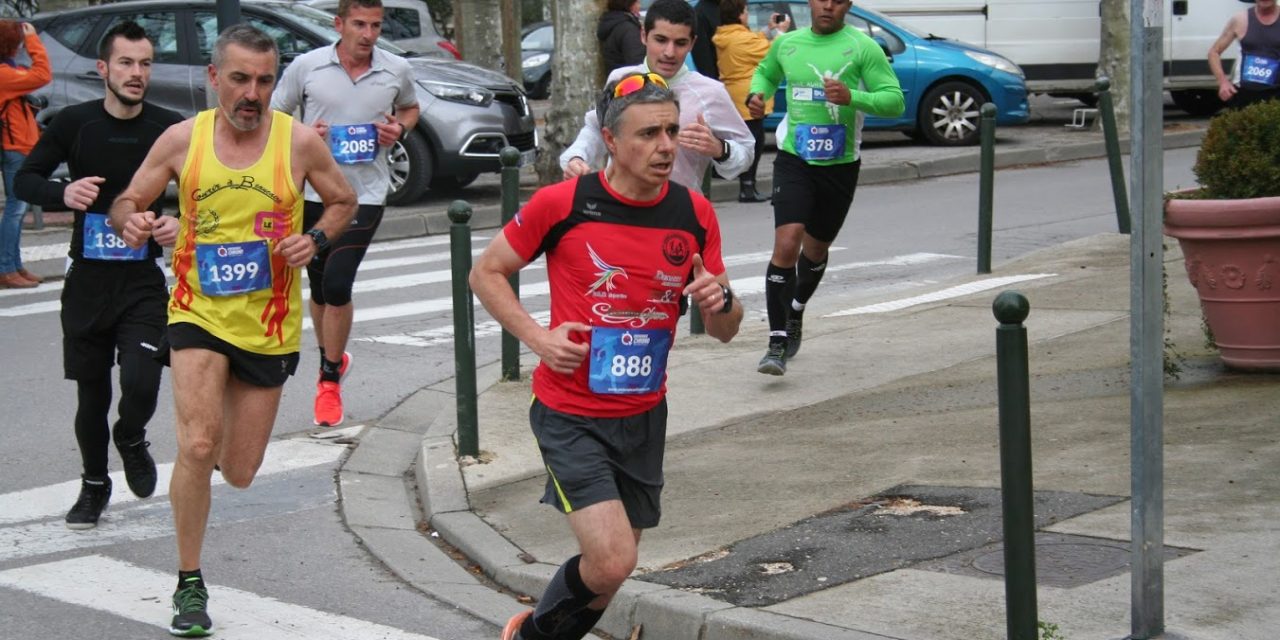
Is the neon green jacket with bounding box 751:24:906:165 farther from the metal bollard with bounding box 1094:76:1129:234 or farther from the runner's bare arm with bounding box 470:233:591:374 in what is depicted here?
the metal bollard with bounding box 1094:76:1129:234

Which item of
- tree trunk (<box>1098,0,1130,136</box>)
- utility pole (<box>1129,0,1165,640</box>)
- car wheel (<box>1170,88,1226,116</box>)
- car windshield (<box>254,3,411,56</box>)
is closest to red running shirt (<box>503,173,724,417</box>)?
utility pole (<box>1129,0,1165,640</box>)

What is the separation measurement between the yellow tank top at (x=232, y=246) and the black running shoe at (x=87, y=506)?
58.9 inches

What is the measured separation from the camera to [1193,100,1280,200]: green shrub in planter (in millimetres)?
8000

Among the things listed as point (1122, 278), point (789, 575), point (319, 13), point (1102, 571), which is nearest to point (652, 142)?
point (789, 575)

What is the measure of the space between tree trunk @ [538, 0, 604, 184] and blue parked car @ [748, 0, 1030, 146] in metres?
3.10

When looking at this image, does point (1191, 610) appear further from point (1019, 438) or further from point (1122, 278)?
point (1122, 278)

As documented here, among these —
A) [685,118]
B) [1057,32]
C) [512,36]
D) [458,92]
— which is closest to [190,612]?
[685,118]

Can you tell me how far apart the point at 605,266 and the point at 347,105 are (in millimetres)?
4122

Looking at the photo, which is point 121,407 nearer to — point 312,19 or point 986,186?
point 986,186

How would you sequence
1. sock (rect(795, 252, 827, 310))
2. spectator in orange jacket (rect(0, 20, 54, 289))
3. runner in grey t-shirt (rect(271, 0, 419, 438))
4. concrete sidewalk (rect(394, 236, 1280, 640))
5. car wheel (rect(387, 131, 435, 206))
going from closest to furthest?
concrete sidewalk (rect(394, 236, 1280, 640)) < runner in grey t-shirt (rect(271, 0, 419, 438)) < sock (rect(795, 252, 827, 310)) < spectator in orange jacket (rect(0, 20, 54, 289)) < car wheel (rect(387, 131, 435, 206))

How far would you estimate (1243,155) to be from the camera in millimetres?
8062

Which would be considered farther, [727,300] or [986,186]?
[986,186]

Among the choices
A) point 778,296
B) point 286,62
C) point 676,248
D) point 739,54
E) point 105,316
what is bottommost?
point 778,296

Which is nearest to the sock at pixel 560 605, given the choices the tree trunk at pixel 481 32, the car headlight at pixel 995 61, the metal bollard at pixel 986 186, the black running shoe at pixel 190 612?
the black running shoe at pixel 190 612
